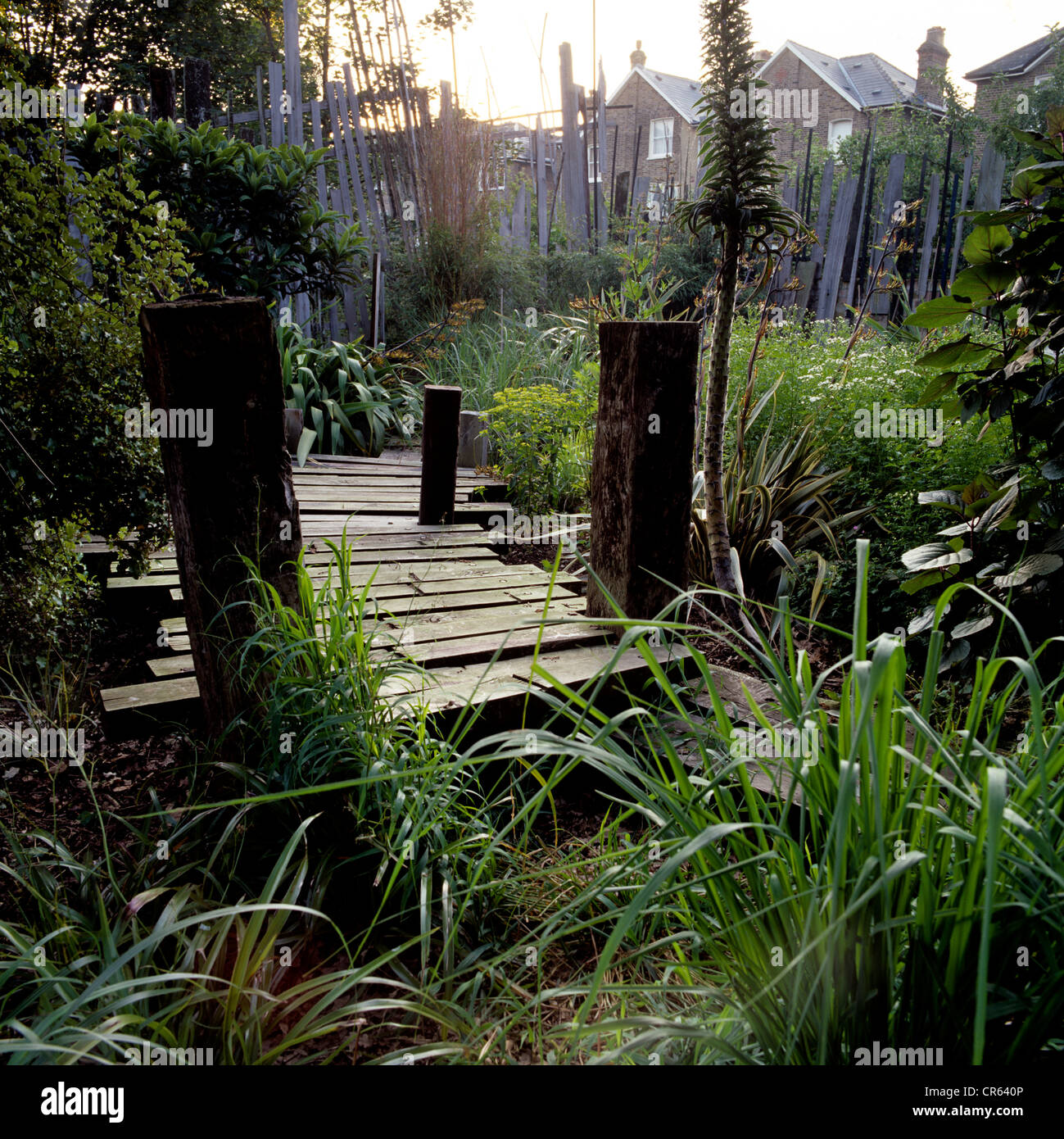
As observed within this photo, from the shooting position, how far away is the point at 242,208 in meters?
6.80

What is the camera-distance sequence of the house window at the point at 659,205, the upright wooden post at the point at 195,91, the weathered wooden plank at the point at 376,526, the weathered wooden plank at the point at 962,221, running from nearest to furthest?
the weathered wooden plank at the point at 376,526 < the upright wooden post at the point at 195,91 < the weathered wooden plank at the point at 962,221 < the house window at the point at 659,205

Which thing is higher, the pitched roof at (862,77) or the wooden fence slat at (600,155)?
the pitched roof at (862,77)

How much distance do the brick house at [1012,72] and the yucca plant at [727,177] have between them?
2096 centimetres

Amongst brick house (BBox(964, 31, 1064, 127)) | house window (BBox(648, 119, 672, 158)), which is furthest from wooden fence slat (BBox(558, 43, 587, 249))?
house window (BBox(648, 119, 672, 158))

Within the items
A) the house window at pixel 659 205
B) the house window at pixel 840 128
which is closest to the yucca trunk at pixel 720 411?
the house window at pixel 659 205

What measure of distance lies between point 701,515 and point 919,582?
135 centimetres

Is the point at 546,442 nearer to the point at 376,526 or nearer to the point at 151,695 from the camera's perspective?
the point at 376,526

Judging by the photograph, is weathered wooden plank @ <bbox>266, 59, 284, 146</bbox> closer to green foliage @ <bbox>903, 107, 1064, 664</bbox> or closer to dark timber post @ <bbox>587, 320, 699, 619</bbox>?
dark timber post @ <bbox>587, 320, 699, 619</bbox>

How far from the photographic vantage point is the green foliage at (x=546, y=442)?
4.77 meters

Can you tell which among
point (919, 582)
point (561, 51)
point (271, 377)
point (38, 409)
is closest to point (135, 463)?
A: point (38, 409)

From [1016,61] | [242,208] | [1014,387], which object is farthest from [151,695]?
[1016,61]

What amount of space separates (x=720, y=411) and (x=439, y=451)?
→ 76.2 inches

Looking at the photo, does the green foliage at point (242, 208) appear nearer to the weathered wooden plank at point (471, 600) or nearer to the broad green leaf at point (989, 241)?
the weathered wooden plank at point (471, 600)

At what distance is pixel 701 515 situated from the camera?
12.1 feet
